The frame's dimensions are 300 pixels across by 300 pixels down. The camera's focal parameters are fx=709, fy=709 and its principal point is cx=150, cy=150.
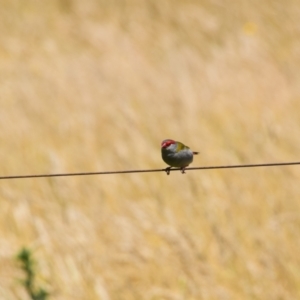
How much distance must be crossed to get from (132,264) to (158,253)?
0.13 meters

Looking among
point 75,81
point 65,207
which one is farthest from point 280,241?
point 75,81

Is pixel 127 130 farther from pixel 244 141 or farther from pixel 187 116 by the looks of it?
pixel 244 141

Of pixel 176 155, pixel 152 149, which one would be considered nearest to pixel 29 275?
pixel 176 155

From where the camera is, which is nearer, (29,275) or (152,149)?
(29,275)

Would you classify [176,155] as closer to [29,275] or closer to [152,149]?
[29,275]

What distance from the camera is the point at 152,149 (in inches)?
157

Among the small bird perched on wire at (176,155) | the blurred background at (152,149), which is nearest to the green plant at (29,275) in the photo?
the blurred background at (152,149)

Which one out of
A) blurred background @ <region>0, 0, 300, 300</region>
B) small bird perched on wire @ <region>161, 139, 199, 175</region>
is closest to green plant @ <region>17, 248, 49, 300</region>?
blurred background @ <region>0, 0, 300, 300</region>

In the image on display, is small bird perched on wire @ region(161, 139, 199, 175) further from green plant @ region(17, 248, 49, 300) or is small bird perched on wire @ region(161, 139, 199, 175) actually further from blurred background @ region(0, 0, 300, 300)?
green plant @ region(17, 248, 49, 300)

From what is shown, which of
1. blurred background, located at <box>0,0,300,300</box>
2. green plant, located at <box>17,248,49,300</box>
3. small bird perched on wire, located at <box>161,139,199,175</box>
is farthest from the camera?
blurred background, located at <box>0,0,300,300</box>

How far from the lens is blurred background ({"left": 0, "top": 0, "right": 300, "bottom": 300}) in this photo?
3.32m

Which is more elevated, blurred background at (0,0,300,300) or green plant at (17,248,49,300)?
blurred background at (0,0,300,300)

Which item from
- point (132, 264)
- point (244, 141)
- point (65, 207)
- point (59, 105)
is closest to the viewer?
point (132, 264)

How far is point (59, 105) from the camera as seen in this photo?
4422mm
